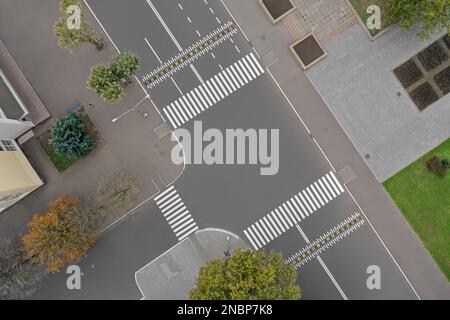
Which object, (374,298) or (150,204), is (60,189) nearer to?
(150,204)

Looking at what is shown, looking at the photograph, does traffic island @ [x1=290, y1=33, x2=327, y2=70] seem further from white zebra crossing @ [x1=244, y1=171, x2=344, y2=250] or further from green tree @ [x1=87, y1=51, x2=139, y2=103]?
green tree @ [x1=87, y1=51, x2=139, y2=103]

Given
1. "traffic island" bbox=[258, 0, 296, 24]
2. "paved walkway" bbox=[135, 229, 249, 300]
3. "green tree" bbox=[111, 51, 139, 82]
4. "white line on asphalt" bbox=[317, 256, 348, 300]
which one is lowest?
"white line on asphalt" bbox=[317, 256, 348, 300]

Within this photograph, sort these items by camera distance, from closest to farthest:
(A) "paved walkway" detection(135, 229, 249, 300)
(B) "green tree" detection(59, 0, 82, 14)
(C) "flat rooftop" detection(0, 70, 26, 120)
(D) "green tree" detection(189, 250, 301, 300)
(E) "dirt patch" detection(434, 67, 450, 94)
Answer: (D) "green tree" detection(189, 250, 301, 300) → (B) "green tree" detection(59, 0, 82, 14) → (C) "flat rooftop" detection(0, 70, 26, 120) → (A) "paved walkway" detection(135, 229, 249, 300) → (E) "dirt patch" detection(434, 67, 450, 94)

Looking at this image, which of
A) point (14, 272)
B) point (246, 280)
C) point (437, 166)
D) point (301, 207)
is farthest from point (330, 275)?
point (14, 272)

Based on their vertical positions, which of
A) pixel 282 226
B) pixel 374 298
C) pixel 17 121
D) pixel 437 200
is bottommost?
pixel 374 298

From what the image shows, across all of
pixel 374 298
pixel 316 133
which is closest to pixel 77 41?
pixel 316 133

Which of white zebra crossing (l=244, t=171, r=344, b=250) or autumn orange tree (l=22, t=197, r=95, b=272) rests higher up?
autumn orange tree (l=22, t=197, r=95, b=272)

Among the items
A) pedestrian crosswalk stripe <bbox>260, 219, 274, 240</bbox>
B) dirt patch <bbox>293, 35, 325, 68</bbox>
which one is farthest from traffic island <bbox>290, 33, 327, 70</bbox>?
pedestrian crosswalk stripe <bbox>260, 219, 274, 240</bbox>
